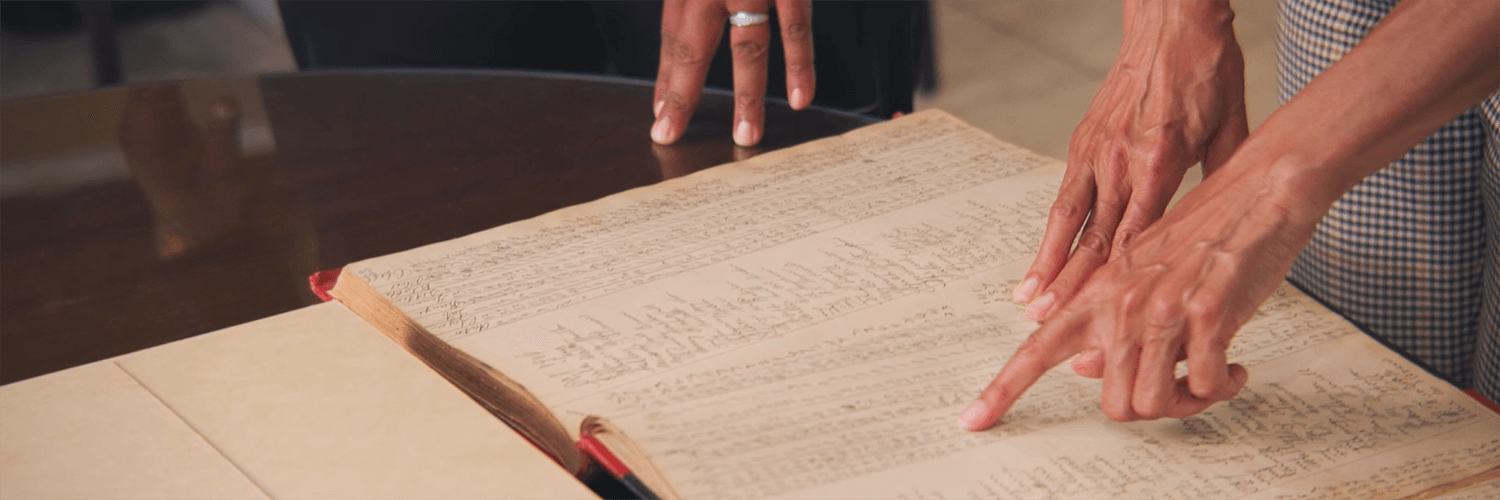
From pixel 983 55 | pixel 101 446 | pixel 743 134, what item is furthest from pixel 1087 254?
pixel 983 55

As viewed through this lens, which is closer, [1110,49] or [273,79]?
[273,79]

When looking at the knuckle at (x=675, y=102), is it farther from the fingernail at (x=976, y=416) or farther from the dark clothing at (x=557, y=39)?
the fingernail at (x=976, y=416)

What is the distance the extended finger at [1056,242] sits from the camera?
0.78 meters

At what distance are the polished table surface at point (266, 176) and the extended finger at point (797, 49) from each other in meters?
0.02

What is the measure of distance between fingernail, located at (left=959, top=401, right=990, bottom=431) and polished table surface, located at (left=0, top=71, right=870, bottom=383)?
0.43m

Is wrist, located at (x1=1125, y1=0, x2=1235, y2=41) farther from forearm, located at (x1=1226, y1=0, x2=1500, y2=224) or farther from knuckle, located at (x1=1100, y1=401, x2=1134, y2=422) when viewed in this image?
knuckle, located at (x1=1100, y1=401, x2=1134, y2=422)

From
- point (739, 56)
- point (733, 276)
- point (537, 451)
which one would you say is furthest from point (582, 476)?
point (739, 56)

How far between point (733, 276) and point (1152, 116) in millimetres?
326

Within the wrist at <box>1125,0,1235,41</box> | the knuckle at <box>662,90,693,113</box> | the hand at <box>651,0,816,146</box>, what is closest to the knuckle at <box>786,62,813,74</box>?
the hand at <box>651,0,816,146</box>

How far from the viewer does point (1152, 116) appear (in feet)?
2.88

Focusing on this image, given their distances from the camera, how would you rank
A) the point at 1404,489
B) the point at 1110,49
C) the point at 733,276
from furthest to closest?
the point at 1110,49 < the point at 733,276 < the point at 1404,489

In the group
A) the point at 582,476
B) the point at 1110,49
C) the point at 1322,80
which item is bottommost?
the point at 1110,49

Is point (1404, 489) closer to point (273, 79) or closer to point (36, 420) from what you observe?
point (36, 420)

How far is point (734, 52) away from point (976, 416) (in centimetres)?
57
